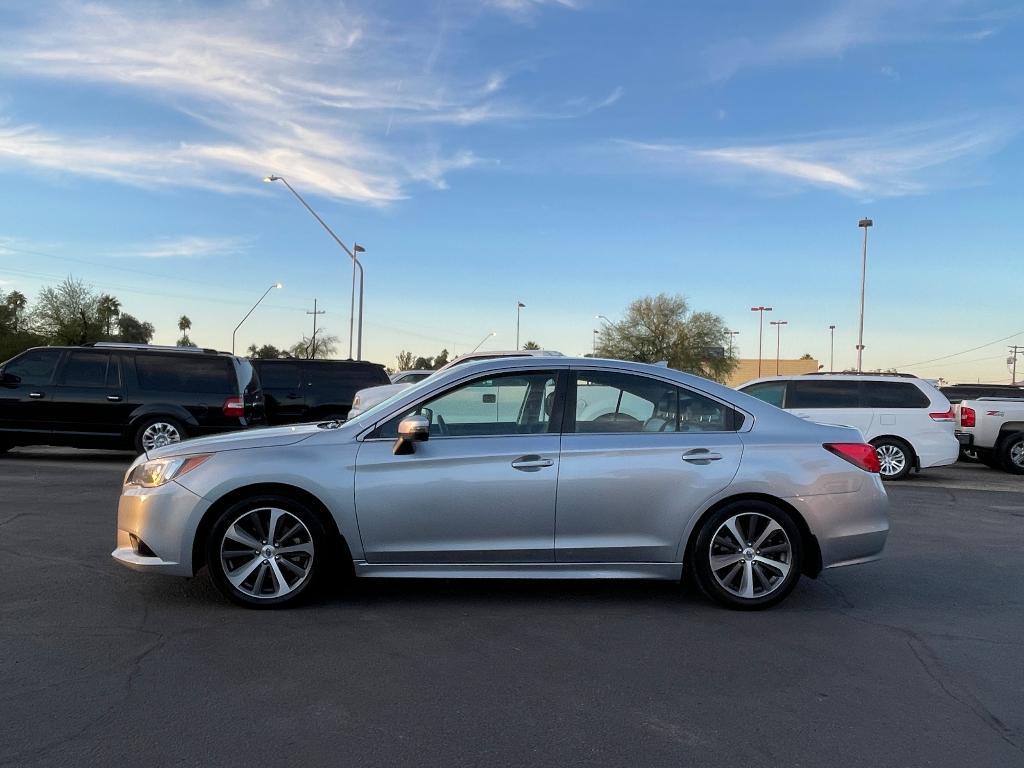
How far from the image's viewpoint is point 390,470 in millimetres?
4949

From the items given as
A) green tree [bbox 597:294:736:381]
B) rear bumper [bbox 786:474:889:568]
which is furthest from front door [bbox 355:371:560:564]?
green tree [bbox 597:294:736:381]

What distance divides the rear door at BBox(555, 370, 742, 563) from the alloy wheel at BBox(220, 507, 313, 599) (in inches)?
62.1

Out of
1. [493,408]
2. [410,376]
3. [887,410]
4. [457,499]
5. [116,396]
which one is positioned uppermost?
[410,376]

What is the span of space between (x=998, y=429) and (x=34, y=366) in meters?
16.5

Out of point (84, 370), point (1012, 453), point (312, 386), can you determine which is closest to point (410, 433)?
point (84, 370)

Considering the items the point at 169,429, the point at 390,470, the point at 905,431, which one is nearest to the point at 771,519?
the point at 390,470

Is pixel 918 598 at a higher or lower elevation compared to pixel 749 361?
lower

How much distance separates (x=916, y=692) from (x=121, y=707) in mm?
3707

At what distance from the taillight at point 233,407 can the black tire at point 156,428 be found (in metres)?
0.70

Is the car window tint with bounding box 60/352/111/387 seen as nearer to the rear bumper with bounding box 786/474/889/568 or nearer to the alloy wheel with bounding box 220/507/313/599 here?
the alloy wheel with bounding box 220/507/313/599

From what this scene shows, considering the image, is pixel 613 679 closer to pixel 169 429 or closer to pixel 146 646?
pixel 146 646

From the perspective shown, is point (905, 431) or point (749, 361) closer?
point (905, 431)

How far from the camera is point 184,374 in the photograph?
12.9 m

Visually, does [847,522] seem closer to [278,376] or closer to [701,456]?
[701,456]
